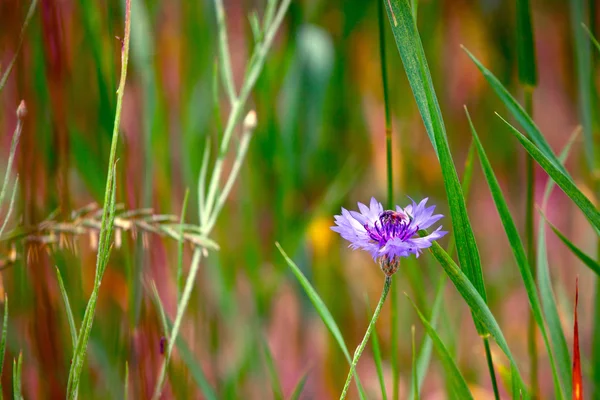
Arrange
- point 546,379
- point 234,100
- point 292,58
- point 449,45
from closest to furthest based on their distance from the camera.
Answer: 1. point 234,100
2. point 292,58
3. point 546,379
4. point 449,45

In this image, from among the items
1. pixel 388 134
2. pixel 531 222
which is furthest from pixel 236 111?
pixel 531 222

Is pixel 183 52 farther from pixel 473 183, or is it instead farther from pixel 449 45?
pixel 449 45

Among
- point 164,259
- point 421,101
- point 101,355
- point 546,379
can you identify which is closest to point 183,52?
point 164,259

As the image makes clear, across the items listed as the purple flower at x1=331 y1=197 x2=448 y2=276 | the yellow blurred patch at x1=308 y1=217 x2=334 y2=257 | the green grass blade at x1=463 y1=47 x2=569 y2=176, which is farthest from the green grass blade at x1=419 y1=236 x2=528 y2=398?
the yellow blurred patch at x1=308 y1=217 x2=334 y2=257

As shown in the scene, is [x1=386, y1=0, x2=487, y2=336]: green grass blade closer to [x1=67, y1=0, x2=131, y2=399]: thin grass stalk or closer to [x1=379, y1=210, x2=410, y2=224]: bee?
[x1=379, y1=210, x2=410, y2=224]: bee

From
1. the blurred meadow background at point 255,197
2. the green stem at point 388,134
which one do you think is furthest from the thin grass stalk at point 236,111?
the green stem at point 388,134
